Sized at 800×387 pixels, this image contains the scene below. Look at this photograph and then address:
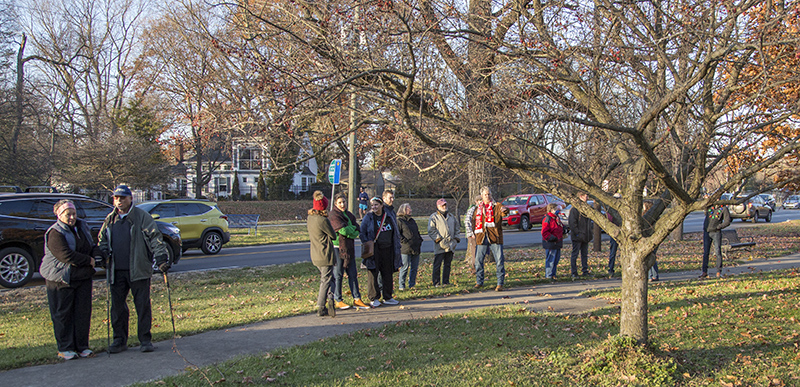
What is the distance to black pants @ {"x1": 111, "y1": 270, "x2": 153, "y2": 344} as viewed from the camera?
246 inches

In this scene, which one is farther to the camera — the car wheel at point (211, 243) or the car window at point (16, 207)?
the car wheel at point (211, 243)

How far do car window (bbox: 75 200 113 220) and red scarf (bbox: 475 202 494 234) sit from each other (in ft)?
26.2

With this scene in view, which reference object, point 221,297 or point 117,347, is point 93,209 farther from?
point 117,347

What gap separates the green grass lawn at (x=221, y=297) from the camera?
22.4 ft

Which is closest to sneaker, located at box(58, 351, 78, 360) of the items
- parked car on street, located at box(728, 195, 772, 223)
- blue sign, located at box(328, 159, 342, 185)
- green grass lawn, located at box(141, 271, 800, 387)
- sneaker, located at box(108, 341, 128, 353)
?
sneaker, located at box(108, 341, 128, 353)

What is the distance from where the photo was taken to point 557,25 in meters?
6.87

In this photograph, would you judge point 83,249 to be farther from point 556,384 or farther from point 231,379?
point 556,384

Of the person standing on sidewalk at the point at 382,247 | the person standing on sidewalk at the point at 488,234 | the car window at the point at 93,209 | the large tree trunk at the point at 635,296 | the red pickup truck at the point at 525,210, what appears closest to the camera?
the large tree trunk at the point at 635,296

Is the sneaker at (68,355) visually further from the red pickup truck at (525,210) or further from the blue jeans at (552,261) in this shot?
the red pickup truck at (525,210)

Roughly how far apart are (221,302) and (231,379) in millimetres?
4317

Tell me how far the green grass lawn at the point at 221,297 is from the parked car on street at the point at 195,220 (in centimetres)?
387

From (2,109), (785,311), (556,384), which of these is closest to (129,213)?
(556,384)

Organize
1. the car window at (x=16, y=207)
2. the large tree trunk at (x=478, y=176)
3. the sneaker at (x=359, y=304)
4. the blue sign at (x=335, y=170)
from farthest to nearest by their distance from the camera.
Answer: the blue sign at (x=335, y=170) < the large tree trunk at (x=478, y=176) < the car window at (x=16, y=207) < the sneaker at (x=359, y=304)

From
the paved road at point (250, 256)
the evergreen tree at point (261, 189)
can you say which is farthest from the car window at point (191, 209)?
the evergreen tree at point (261, 189)
